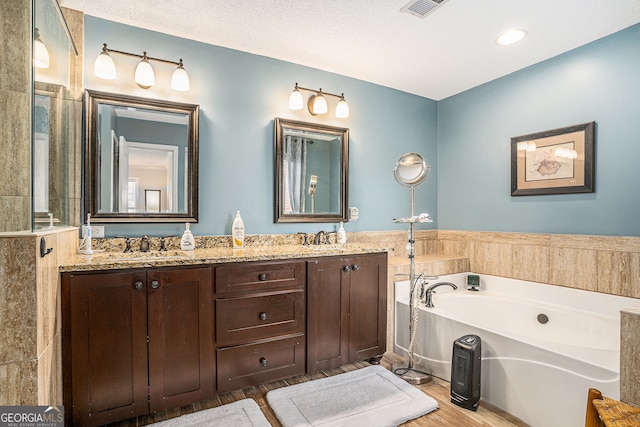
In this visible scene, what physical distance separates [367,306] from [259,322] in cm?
88

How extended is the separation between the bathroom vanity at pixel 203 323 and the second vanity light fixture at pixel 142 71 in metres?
1.18

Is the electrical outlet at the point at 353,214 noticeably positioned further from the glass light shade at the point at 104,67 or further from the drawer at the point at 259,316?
the glass light shade at the point at 104,67

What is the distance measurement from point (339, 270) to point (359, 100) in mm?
1731

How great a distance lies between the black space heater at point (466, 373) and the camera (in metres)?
2.03

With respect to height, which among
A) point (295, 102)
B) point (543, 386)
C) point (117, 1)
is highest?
point (117, 1)

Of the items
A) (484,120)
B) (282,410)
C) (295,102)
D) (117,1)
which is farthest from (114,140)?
(484,120)

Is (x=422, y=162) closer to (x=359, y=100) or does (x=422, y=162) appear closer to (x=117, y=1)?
(x=359, y=100)

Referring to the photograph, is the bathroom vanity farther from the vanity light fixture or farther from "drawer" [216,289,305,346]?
the vanity light fixture

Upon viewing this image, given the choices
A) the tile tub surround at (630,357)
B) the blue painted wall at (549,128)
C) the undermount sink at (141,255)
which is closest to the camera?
the tile tub surround at (630,357)

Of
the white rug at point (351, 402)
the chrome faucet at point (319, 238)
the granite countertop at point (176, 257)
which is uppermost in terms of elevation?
the chrome faucet at point (319, 238)

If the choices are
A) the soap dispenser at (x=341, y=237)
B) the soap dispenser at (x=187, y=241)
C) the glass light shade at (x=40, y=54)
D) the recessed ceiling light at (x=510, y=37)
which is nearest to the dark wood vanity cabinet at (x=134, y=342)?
the soap dispenser at (x=187, y=241)

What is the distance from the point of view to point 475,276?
3.18 m

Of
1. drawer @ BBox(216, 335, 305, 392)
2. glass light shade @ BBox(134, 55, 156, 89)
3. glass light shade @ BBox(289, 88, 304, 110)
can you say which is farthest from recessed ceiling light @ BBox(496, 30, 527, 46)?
drawer @ BBox(216, 335, 305, 392)

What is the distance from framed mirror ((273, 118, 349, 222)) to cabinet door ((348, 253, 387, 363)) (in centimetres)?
63
